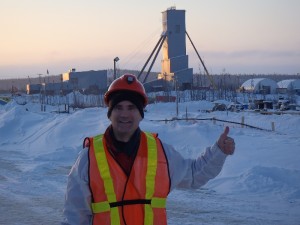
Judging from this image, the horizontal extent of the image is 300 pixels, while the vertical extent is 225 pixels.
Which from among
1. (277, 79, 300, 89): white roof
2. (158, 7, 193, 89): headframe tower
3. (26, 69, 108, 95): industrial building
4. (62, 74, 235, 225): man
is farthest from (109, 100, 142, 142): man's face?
(277, 79, 300, 89): white roof

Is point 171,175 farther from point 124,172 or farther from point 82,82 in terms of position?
point 82,82

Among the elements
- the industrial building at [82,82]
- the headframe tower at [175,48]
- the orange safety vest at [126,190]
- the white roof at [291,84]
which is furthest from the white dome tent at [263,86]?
the orange safety vest at [126,190]

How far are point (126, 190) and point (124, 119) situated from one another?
0.44 metres

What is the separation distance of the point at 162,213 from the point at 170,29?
53.2 metres

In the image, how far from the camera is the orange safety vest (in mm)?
2988

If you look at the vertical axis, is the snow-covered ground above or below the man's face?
below

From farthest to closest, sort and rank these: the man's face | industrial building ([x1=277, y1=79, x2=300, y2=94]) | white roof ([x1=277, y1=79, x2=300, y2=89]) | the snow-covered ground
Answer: white roof ([x1=277, y1=79, x2=300, y2=89]), industrial building ([x1=277, y1=79, x2=300, y2=94]), the snow-covered ground, the man's face

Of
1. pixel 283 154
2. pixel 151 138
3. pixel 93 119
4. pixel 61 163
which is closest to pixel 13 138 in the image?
pixel 93 119

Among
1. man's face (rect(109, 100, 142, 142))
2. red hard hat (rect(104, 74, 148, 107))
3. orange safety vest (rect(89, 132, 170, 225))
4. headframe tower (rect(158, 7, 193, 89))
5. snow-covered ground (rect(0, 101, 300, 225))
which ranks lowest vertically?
snow-covered ground (rect(0, 101, 300, 225))

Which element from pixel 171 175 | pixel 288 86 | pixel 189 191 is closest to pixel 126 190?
pixel 171 175

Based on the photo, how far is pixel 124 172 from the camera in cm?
304

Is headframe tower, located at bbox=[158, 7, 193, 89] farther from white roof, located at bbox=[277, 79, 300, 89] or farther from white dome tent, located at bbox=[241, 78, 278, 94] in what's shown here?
white roof, located at bbox=[277, 79, 300, 89]

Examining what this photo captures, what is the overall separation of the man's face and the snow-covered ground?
16.0 feet

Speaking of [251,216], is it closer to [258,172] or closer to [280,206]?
[280,206]
